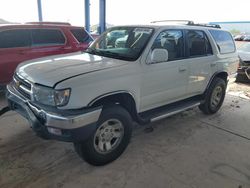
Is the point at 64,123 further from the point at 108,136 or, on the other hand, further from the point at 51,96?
the point at 108,136

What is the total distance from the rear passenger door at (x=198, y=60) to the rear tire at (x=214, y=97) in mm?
259

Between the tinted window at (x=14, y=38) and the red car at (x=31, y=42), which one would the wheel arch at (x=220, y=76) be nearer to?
the red car at (x=31, y=42)

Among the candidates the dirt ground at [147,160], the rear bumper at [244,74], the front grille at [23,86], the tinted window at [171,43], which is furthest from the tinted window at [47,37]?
the rear bumper at [244,74]

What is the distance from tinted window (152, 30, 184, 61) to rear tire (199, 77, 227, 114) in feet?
4.04

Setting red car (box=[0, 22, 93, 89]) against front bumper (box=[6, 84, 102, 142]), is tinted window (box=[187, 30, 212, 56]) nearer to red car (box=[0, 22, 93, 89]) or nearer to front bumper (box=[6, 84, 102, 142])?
front bumper (box=[6, 84, 102, 142])

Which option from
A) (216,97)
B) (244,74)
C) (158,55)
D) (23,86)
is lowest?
(244,74)

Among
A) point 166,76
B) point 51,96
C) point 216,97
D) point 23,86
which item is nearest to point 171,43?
point 166,76

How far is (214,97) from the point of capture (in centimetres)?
506

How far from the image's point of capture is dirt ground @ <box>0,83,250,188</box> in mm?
2896

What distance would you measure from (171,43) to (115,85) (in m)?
1.39

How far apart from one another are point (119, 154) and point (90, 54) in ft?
5.29

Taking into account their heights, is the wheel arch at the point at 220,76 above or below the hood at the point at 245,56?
above

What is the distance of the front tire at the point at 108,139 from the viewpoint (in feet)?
9.74

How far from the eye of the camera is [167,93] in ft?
12.7
